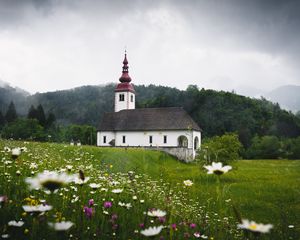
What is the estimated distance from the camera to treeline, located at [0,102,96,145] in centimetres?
6456

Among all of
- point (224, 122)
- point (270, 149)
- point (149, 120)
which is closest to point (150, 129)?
point (149, 120)

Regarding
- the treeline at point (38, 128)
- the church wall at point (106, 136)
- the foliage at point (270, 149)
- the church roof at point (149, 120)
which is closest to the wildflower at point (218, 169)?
the church roof at point (149, 120)

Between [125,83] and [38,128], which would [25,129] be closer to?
[38,128]

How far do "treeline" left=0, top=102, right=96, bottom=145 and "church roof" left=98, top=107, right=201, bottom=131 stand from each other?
707 centimetres

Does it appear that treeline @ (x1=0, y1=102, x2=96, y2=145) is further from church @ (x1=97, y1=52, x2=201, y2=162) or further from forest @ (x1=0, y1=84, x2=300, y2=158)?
church @ (x1=97, y1=52, x2=201, y2=162)

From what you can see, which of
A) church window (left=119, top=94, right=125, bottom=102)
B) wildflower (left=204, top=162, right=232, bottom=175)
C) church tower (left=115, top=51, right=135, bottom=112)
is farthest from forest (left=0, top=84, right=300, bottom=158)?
wildflower (left=204, top=162, right=232, bottom=175)

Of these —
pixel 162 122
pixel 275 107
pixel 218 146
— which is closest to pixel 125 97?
pixel 162 122

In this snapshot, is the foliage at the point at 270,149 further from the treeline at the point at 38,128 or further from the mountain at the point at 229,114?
the treeline at the point at 38,128

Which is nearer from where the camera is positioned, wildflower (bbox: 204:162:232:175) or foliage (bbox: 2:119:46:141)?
wildflower (bbox: 204:162:232:175)

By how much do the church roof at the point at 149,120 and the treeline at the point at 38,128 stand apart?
23.2 feet

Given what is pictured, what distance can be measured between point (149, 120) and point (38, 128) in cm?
3286

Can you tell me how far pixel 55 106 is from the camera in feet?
450

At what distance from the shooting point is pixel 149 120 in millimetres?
46156

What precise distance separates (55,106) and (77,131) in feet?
178
